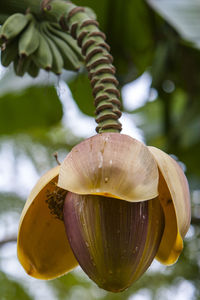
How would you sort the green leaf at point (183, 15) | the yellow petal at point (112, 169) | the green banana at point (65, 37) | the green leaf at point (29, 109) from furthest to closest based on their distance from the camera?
1. the green leaf at point (29, 109)
2. the green leaf at point (183, 15)
3. the green banana at point (65, 37)
4. the yellow petal at point (112, 169)

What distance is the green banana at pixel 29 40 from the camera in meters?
0.85

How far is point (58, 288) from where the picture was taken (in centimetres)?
238

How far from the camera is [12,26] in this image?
0.84 meters

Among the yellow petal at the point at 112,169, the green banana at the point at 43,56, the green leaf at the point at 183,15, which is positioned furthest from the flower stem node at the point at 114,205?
the green leaf at the point at 183,15

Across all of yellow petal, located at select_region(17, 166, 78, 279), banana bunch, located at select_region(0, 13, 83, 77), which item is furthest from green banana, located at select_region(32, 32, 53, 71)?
yellow petal, located at select_region(17, 166, 78, 279)

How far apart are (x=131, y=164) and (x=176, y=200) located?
0.25 ft

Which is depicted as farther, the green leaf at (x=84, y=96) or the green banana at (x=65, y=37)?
the green leaf at (x=84, y=96)

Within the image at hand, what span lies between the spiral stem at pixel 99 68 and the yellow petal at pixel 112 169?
0.06 metres

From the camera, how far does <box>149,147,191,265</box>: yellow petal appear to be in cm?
63

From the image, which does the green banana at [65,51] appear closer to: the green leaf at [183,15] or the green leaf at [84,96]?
the green leaf at [183,15]

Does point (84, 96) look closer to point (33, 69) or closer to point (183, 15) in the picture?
point (183, 15)

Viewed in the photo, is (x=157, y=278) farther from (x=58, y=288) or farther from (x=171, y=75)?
(x=171, y=75)

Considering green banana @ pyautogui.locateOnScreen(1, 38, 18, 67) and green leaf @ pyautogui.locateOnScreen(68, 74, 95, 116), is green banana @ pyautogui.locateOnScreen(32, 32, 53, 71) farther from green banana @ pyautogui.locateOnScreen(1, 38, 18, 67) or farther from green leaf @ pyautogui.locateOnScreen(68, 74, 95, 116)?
green leaf @ pyautogui.locateOnScreen(68, 74, 95, 116)

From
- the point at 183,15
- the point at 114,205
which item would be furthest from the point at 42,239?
the point at 183,15
